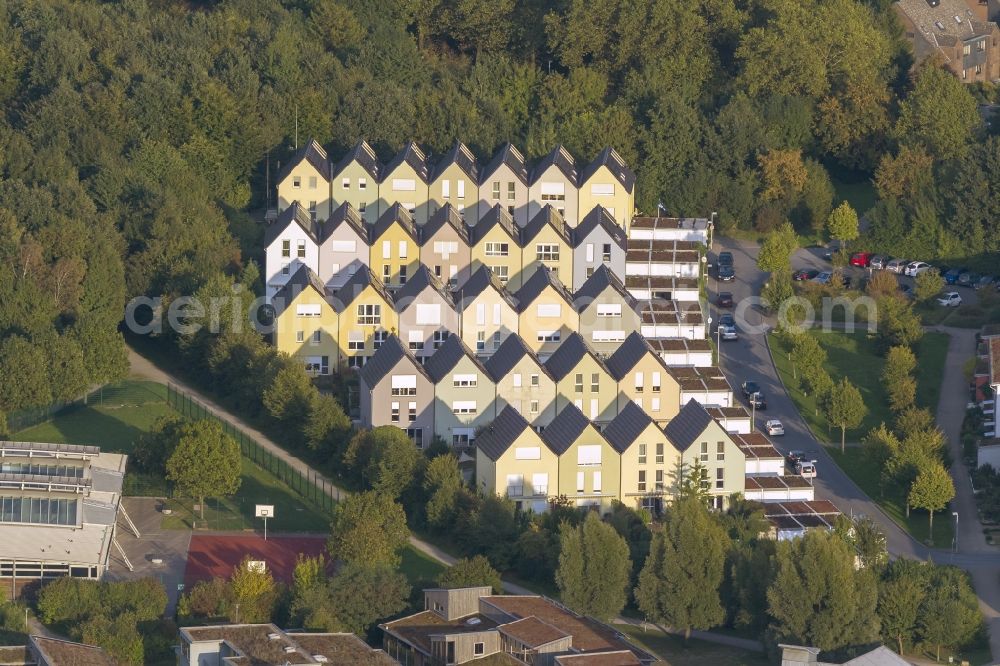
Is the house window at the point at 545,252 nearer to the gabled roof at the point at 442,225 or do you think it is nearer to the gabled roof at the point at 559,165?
the gabled roof at the point at 442,225

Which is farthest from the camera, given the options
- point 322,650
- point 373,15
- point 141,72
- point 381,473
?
point 373,15

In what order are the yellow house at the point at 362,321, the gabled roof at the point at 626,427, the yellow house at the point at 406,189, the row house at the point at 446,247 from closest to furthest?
the gabled roof at the point at 626,427 → the yellow house at the point at 362,321 → the row house at the point at 446,247 → the yellow house at the point at 406,189

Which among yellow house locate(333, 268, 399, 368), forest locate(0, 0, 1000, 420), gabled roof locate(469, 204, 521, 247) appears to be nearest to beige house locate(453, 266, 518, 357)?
yellow house locate(333, 268, 399, 368)

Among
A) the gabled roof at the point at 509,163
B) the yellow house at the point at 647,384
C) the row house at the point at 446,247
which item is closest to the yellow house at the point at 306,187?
the row house at the point at 446,247

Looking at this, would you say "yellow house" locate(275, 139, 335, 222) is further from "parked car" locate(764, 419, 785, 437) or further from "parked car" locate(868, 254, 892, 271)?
"parked car" locate(764, 419, 785, 437)

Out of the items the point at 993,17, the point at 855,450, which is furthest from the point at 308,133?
the point at 993,17

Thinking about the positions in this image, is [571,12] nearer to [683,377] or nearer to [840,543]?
[683,377]
